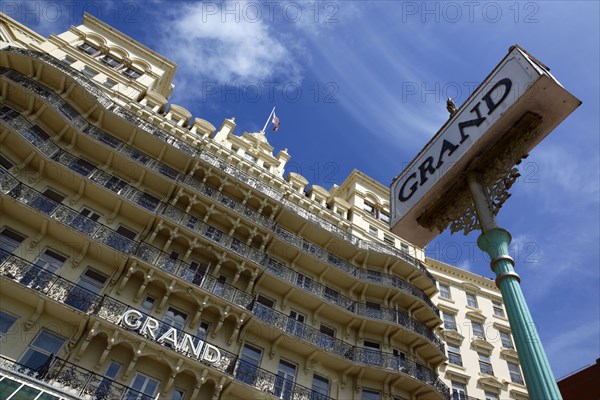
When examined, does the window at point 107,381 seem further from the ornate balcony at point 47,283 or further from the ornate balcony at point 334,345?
the ornate balcony at point 334,345

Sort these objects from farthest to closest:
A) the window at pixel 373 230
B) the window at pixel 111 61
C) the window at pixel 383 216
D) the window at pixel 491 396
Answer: the window at pixel 383 216
the window at pixel 373 230
the window at pixel 111 61
the window at pixel 491 396

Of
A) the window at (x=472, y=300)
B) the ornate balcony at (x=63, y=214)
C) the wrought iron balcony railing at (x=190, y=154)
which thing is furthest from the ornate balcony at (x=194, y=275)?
the window at (x=472, y=300)

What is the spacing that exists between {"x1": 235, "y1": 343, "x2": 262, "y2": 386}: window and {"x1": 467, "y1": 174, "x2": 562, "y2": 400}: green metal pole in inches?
514

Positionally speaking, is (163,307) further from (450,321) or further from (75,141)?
(450,321)

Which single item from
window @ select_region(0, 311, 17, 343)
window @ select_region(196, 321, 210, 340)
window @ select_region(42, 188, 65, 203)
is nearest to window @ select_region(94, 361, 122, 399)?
window @ select_region(196, 321, 210, 340)

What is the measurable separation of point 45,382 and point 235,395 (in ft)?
22.3

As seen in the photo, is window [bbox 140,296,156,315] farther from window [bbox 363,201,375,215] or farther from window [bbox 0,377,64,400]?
window [bbox 363,201,375,215]

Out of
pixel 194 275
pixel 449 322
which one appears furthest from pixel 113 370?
pixel 449 322

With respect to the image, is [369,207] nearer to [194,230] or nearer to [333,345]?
[333,345]

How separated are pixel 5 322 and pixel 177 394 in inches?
254

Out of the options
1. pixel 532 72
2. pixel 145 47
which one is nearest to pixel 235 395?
pixel 532 72

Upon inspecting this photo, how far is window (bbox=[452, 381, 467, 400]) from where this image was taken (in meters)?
24.1

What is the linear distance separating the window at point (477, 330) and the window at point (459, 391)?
13.9 feet

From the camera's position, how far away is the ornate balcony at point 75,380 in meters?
14.2
